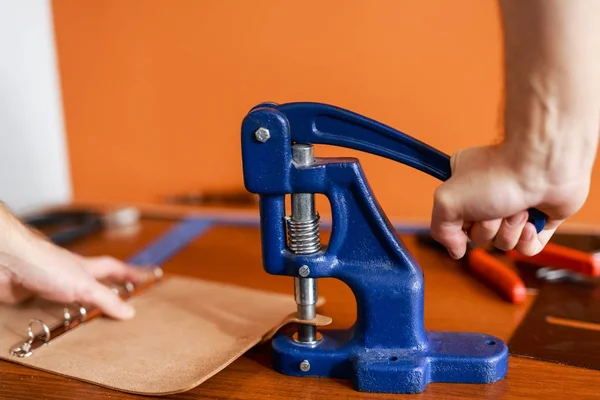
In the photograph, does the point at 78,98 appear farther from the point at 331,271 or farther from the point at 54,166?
the point at 331,271

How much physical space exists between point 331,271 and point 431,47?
0.52m

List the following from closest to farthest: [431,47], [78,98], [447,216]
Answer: [447,216] < [431,47] < [78,98]

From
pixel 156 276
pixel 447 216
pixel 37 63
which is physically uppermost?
pixel 37 63

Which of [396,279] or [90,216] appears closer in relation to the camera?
[396,279]

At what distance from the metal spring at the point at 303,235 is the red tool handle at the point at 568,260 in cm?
31

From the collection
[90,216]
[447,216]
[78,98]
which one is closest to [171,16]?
[78,98]

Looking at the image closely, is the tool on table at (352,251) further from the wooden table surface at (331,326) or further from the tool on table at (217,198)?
the tool on table at (217,198)

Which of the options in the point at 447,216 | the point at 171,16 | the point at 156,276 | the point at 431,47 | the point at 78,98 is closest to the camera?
the point at 447,216

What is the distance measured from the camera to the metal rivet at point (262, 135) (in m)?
0.53

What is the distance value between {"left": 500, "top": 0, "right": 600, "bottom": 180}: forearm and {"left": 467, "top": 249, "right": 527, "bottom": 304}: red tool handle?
272mm

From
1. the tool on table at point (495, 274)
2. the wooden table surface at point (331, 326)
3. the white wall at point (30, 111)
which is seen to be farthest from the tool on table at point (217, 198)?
the tool on table at point (495, 274)

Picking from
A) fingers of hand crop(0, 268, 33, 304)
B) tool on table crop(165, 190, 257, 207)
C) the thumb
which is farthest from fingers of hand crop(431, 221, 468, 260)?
tool on table crop(165, 190, 257, 207)

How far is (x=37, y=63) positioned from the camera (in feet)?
3.84

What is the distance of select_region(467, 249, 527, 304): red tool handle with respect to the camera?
2.34 ft
